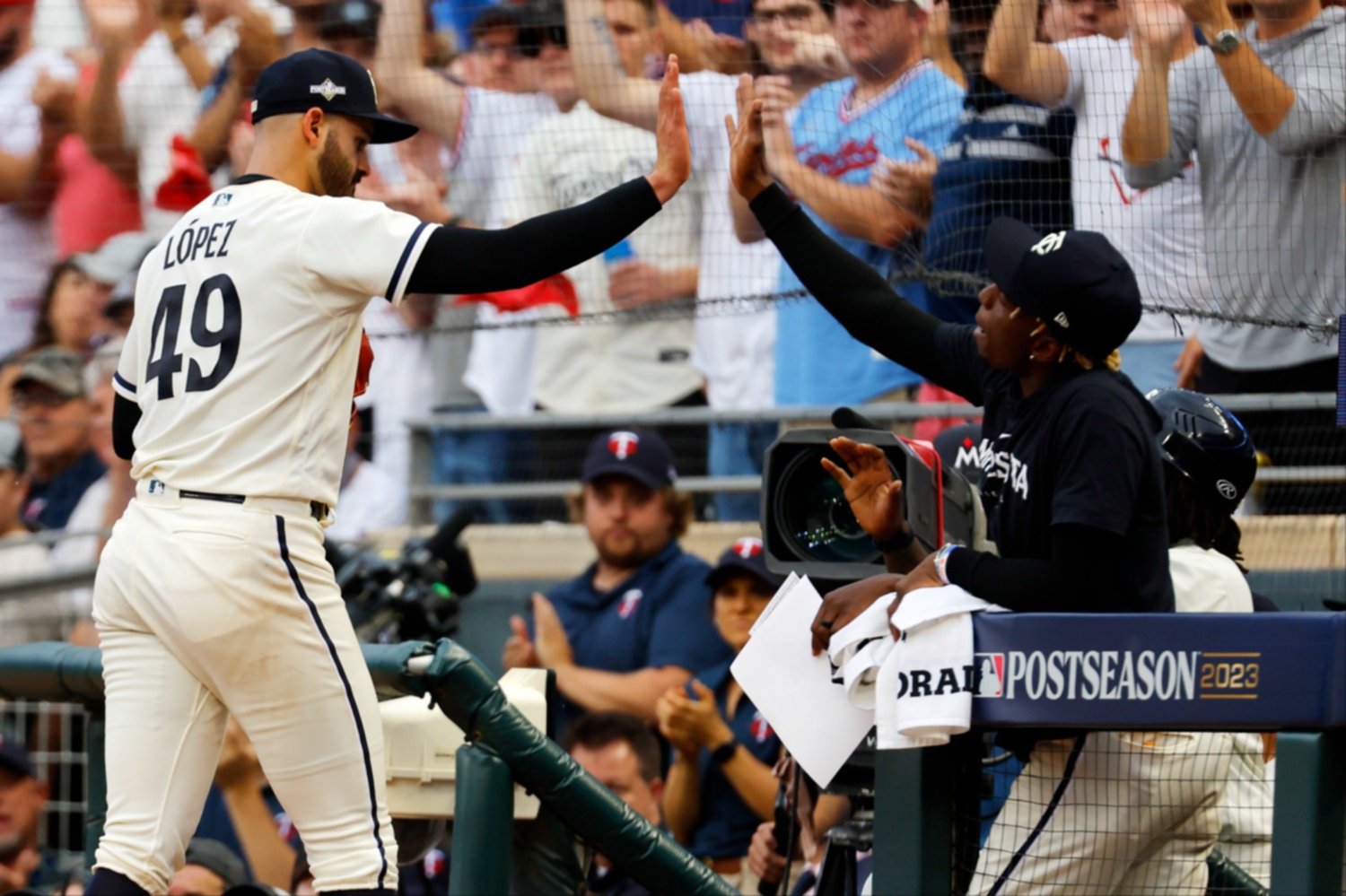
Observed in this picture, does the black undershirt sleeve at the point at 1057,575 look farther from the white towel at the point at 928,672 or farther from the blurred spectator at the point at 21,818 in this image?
the blurred spectator at the point at 21,818

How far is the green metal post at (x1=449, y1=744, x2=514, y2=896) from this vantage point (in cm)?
433

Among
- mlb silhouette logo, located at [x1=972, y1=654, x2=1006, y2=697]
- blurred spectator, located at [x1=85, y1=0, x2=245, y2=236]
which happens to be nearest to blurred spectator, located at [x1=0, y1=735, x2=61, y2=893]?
blurred spectator, located at [x1=85, y1=0, x2=245, y2=236]

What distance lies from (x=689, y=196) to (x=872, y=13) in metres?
1.36

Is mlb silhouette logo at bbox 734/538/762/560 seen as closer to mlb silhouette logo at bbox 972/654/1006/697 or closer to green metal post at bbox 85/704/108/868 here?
green metal post at bbox 85/704/108/868

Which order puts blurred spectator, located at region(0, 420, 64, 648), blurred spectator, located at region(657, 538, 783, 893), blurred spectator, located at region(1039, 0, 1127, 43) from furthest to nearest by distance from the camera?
blurred spectator, located at region(0, 420, 64, 648), blurred spectator, located at region(657, 538, 783, 893), blurred spectator, located at region(1039, 0, 1127, 43)

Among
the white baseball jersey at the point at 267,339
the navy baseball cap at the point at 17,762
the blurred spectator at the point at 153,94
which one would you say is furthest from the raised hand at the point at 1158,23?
the blurred spectator at the point at 153,94

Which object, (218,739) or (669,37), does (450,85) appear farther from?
(218,739)

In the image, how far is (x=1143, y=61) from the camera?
540cm

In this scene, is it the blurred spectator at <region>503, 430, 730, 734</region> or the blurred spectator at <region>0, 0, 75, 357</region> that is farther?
the blurred spectator at <region>0, 0, 75, 357</region>

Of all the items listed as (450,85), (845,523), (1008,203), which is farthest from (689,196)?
(845,523)

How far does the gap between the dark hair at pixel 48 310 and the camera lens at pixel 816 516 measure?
5.50 metres

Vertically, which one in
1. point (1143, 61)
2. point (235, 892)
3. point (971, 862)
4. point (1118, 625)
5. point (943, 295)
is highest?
point (1143, 61)

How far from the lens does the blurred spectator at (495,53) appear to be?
24.1ft

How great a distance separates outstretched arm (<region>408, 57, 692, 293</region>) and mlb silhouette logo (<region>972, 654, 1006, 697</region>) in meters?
1.05
